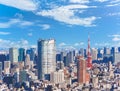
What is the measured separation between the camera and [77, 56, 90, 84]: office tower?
1043cm

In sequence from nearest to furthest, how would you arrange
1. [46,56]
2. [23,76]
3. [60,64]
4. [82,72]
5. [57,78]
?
[57,78] → [23,76] → [82,72] → [60,64] → [46,56]

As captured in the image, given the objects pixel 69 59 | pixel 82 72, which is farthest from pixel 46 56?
pixel 82 72

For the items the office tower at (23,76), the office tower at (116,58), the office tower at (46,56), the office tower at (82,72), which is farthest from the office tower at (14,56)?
the office tower at (116,58)

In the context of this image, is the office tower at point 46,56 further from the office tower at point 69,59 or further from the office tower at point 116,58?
the office tower at point 116,58

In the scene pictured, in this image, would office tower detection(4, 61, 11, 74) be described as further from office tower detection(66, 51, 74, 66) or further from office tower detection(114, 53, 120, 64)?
office tower detection(114, 53, 120, 64)

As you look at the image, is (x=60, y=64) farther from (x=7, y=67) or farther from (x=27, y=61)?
(x=7, y=67)

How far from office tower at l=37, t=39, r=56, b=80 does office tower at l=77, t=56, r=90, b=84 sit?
119cm

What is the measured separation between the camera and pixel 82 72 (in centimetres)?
1127

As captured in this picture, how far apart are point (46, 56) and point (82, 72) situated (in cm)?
266

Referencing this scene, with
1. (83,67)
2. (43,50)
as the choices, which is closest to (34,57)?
(43,50)

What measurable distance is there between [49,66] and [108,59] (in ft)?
11.9

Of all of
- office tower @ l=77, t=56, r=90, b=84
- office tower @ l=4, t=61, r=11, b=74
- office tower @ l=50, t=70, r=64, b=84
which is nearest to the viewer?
office tower @ l=50, t=70, r=64, b=84

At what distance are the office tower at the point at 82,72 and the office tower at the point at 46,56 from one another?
1187 millimetres

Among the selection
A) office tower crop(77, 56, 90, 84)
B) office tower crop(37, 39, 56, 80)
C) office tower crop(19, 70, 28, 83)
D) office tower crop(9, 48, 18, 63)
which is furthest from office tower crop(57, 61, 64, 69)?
office tower crop(19, 70, 28, 83)
